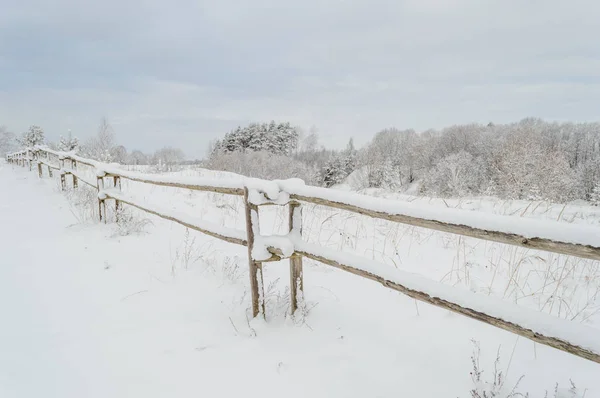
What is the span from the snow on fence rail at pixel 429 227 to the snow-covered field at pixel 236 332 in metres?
0.50

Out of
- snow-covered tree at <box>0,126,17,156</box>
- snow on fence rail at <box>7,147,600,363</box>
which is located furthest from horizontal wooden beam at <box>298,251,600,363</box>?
snow-covered tree at <box>0,126,17,156</box>

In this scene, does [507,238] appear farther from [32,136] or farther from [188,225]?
[32,136]

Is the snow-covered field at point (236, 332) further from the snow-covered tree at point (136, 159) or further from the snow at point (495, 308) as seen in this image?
the snow-covered tree at point (136, 159)

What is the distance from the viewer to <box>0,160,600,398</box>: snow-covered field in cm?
212

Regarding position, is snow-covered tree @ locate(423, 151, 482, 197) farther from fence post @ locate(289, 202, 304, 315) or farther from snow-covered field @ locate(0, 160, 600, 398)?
fence post @ locate(289, 202, 304, 315)

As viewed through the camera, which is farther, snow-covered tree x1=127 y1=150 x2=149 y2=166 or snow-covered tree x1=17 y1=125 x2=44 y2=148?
snow-covered tree x1=17 y1=125 x2=44 y2=148

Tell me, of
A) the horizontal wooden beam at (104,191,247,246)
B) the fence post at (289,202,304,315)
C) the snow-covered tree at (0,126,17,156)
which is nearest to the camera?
the fence post at (289,202,304,315)

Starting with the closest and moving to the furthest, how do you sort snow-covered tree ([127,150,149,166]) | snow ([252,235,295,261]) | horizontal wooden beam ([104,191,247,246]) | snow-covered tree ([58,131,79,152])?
1. snow ([252,235,295,261])
2. horizontal wooden beam ([104,191,247,246])
3. snow-covered tree ([127,150,149,166])
4. snow-covered tree ([58,131,79,152])

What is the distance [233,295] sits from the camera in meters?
3.28

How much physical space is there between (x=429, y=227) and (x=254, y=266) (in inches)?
58.9

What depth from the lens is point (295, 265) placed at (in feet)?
9.07

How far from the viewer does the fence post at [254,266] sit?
265cm

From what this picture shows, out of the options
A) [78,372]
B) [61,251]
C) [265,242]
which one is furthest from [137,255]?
[265,242]

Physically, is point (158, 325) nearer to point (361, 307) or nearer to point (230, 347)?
point (230, 347)
